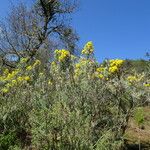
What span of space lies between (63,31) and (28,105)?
16.4 meters

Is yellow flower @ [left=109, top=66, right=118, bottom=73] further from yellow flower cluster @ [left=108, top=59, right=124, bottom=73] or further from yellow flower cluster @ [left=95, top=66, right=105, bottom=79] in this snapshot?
yellow flower cluster @ [left=95, top=66, right=105, bottom=79]

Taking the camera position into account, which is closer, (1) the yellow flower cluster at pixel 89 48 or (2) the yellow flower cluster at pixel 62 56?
(2) the yellow flower cluster at pixel 62 56

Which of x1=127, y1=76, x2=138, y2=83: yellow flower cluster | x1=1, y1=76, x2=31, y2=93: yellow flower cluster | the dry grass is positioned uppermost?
x1=127, y1=76, x2=138, y2=83: yellow flower cluster

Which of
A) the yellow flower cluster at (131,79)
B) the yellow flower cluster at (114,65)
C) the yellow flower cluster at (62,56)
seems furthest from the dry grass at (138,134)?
the yellow flower cluster at (62,56)

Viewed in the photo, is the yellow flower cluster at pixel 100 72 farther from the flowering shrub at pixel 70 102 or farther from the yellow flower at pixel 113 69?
the yellow flower at pixel 113 69

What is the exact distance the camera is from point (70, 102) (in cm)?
662

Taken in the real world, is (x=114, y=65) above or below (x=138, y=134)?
above

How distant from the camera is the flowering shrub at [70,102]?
18.6ft

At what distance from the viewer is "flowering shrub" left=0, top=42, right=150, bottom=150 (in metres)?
5.66

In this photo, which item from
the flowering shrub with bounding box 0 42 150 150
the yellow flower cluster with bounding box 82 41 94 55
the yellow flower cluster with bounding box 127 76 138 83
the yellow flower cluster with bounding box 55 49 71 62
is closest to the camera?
the flowering shrub with bounding box 0 42 150 150

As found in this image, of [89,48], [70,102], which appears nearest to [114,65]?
[89,48]

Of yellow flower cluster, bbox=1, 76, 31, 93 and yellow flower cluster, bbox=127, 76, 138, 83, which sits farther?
yellow flower cluster, bbox=1, 76, 31, 93

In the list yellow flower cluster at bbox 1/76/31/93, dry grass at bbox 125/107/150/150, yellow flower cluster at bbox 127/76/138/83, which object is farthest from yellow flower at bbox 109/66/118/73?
dry grass at bbox 125/107/150/150

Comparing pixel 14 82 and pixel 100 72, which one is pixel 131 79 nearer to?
pixel 100 72
